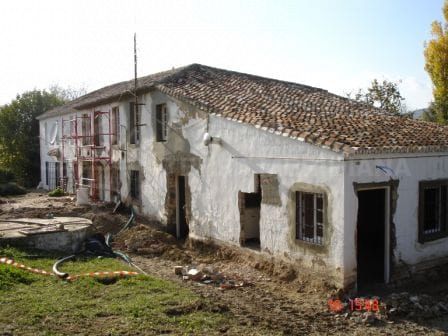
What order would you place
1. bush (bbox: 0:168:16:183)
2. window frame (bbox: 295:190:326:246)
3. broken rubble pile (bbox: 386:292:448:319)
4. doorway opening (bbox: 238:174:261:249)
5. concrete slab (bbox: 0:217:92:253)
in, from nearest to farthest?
broken rubble pile (bbox: 386:292:448:319) → window frame (bbox: 295:190:326:246) → doorway opening (bbox: 238:174:261:249) → concrete slab (bbox: 0:217:92:253) → bush (bbox: 0:168:16:183)

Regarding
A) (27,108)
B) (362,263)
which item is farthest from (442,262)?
(27,108)

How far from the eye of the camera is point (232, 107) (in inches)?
533

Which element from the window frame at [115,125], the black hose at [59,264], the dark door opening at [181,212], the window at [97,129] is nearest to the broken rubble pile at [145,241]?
the dark door opening at [181,212]

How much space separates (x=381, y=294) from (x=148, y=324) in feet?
16.9

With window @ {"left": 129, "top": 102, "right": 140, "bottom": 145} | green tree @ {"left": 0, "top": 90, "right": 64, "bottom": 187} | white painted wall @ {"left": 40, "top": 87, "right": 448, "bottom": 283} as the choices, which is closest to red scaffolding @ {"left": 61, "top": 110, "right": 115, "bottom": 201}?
window @ {"left": 129, "top": 102, "right": 140, "bottom": 145}

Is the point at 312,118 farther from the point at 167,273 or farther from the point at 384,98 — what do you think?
the point at 384,98

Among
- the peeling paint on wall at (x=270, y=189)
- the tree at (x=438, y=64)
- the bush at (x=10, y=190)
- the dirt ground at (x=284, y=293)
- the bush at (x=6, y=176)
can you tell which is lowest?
the dirt ground at (x=284, y=293)

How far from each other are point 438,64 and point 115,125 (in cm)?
1914

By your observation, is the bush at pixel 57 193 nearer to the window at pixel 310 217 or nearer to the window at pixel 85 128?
the window at pixel 85 128

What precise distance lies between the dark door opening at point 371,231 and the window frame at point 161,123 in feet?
25.1

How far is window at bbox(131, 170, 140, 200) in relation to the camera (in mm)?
18839

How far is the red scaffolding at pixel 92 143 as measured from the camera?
70.0 ft

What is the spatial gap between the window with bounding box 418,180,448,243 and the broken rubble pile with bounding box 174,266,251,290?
471 cm
